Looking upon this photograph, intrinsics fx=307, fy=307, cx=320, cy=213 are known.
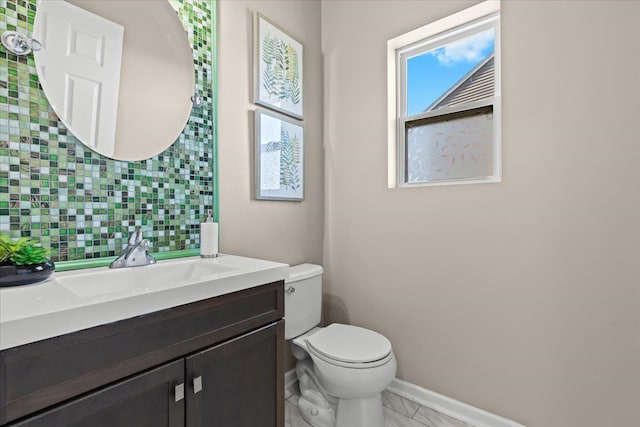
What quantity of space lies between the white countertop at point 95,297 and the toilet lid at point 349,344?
56cm

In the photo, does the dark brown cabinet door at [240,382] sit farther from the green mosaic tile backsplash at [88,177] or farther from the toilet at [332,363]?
the green mosaic tile backsplash at [88,177]

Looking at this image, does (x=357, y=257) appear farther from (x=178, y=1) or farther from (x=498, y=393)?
(x=178, y=1)

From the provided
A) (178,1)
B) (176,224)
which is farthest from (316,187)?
(178,1)

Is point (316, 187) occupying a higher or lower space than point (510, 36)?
lower

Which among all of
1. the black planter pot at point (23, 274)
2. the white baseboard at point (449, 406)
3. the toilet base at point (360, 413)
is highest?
the black planter pot at point (23, 274)

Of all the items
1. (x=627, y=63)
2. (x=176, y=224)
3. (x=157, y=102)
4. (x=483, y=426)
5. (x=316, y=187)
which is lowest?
(x=483, y=426)

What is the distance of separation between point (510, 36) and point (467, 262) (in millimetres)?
1123

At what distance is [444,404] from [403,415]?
9.3 inches

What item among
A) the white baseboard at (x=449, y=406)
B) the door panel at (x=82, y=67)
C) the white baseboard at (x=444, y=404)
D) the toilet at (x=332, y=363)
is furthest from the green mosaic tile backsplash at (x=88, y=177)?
the white baseboard at (x=449, y=406)

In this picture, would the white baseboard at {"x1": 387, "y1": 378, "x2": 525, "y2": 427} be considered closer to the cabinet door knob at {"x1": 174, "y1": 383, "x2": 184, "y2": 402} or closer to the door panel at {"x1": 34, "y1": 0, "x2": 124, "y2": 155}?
the cabinet door knob at {"x1": 174, "y1": 383, "x2": 184, "y2": 402}

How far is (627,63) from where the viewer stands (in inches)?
48.0

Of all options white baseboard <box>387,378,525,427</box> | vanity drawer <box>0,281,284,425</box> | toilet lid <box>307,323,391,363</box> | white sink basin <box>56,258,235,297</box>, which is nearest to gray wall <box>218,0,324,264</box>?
white sink basin <box>56,258,235,297</box>

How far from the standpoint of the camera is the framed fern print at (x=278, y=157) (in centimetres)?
167

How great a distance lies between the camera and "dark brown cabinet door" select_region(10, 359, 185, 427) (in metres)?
0.65
